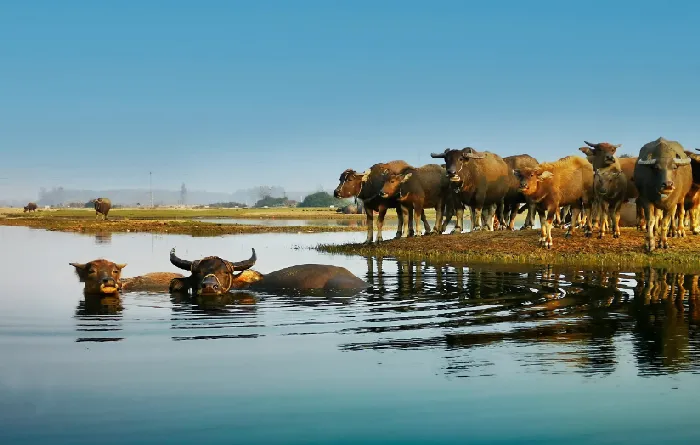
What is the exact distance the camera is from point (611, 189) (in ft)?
98.7

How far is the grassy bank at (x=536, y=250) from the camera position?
27109mm

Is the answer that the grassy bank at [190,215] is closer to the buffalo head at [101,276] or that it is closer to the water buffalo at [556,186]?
the water buffalo at [556,186]

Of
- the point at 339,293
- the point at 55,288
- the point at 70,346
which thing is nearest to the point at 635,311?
the point at 339,293

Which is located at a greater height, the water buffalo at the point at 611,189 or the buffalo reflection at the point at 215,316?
the water buffalo at the point at 611,189

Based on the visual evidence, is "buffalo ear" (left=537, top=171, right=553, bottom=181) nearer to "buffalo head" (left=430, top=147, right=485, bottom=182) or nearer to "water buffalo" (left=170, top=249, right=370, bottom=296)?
"buffalo head" (left=430, top=147, right=485, bottom=182)

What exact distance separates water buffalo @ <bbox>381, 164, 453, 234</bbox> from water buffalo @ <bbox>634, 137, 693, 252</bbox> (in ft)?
33.5

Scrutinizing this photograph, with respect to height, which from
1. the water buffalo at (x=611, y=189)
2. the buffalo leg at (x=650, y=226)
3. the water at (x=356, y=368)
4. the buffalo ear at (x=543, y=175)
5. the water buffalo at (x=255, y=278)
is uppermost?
the buffalo ear at (x=543, y=175)

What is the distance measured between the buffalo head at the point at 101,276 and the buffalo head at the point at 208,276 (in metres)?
1.14

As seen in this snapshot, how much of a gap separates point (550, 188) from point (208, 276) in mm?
17494

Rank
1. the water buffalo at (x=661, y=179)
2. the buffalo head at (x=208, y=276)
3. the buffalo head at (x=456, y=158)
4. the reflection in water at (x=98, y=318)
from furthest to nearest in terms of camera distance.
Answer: the buffalo head at (x=456, y=158), the water buffalo at (x=661, y=179), the buffalo head at (x=208, y=276), the reflection in water at (x=98, y=318)

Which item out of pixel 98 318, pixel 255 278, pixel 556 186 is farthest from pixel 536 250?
pixel 98 318

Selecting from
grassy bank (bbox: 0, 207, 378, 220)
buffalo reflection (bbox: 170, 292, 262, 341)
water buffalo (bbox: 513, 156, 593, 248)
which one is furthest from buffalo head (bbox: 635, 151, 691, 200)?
grassy bank (bbox: 0, 207, 378, 220)

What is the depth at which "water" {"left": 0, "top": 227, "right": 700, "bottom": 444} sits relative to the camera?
7602 mm

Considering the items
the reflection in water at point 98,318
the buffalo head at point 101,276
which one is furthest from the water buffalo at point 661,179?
the reflection in water at point 98,318
